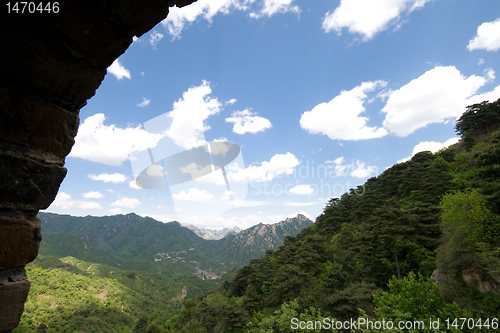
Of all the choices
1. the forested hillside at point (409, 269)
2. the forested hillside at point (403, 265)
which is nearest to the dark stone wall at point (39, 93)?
the forested hillside at point (403, 265)

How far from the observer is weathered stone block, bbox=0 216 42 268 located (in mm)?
1023

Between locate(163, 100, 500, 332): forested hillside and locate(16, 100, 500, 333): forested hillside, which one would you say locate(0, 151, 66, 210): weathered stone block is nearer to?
locate(16, 100, 500, 333): forested hillside

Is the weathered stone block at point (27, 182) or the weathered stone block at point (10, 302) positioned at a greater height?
the weathered stone block at point (27, 182)

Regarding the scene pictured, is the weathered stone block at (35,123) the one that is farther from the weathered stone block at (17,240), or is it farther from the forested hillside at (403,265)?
the forested hillside at (403,265)

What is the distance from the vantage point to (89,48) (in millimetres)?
1153

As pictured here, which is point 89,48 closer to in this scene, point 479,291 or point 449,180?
point 479,291

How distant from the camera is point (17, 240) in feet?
3.57

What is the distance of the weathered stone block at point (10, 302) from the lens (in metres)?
1.04

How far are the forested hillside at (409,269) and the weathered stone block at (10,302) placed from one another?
401 inches

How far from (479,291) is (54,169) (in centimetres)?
1501
